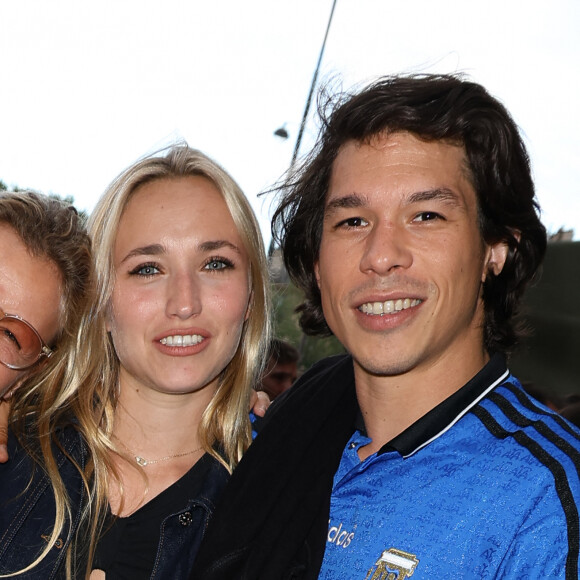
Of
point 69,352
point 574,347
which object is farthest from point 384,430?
point 574,347

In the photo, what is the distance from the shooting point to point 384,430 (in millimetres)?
2438

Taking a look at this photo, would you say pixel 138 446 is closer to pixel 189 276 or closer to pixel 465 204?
pixel 189 276

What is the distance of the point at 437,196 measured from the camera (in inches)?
93.0

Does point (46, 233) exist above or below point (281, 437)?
above

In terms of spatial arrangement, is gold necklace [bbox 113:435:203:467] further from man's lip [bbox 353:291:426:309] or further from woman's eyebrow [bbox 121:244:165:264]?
man's lip [bbox 353:291:426:309]

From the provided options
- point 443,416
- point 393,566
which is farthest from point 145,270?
point 393,566

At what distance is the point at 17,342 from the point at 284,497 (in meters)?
1.01

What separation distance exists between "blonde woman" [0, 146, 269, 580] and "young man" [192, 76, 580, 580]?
0.21 metres

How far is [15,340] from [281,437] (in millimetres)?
980

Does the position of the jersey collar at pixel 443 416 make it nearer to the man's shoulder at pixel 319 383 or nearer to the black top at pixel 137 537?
the man's shoulder at pixel 319 383

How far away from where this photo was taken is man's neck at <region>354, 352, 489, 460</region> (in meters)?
2.37

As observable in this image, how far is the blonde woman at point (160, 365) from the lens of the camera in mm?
2504

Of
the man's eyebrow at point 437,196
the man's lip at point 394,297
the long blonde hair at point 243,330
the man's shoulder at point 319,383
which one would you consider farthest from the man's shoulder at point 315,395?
the man's eyebrow at point 437,196

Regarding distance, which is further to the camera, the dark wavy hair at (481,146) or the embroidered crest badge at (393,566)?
the dark wavy hair at (481,146)
